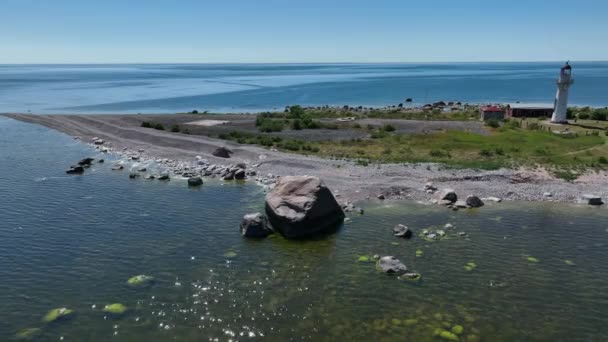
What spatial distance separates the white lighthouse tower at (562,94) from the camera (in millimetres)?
70938

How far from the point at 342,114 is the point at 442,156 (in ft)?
165

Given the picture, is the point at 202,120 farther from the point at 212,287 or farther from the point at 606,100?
the point at 606,100

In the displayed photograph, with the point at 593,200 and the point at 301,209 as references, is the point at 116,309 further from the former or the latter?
the point at 593,200

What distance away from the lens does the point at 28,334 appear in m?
20.1

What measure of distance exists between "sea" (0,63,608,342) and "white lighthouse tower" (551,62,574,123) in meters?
39.8

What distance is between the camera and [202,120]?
3541 inches

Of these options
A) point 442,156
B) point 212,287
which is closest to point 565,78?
point 442,156

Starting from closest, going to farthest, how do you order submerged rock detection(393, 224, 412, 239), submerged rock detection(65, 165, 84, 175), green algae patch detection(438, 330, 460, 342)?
green algae patch detection(438, 330, 460, 342), submerged rock detection(393, 224, 412, 239), submerged rock detection(65, 165, 84, 175)

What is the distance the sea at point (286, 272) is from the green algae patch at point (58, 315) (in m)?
0.25

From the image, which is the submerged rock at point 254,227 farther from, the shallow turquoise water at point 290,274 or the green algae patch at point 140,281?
the green algae patch at point 140,281

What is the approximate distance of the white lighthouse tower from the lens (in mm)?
70938

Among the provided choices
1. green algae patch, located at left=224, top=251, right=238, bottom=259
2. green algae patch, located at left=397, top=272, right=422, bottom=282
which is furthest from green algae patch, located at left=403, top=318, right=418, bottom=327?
green algae patch, located at left=224, top=251, right=238, bottom=259

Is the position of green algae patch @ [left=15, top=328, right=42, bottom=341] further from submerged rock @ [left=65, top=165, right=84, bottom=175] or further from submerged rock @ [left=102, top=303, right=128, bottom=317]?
submerged rock @ [left=65, top=165, right=84, bottom=175]

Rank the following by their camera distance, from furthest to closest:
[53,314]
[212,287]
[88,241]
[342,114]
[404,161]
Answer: [342,114], [404,161], [88,241], [212,287], [53,314]
